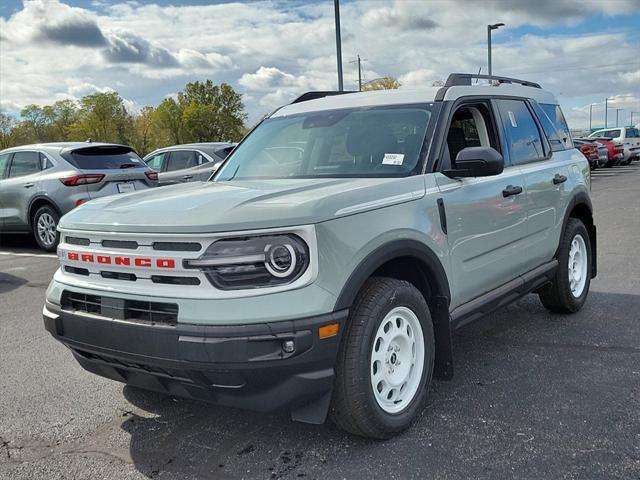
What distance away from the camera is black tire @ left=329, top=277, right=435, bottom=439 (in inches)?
117

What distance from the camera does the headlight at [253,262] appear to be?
274cm

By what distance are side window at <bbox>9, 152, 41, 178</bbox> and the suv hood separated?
7652mm

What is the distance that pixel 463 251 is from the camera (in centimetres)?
378

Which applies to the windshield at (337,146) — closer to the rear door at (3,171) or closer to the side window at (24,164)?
the side window at (24,164)

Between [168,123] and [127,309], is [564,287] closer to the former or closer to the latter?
[127,309]

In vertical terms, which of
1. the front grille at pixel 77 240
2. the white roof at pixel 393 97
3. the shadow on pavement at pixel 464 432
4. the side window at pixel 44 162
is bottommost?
the shadow on pavement at pixel 464 432

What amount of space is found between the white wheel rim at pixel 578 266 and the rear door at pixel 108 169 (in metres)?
6.88

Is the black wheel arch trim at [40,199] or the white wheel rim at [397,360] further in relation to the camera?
the black wheel arch trim at [40,199]

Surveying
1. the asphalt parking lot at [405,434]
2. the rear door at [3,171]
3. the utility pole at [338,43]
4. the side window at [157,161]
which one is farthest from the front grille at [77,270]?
the utility pole at [338,43]

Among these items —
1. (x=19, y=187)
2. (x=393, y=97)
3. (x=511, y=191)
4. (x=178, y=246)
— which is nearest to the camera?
(x=178, y=246)

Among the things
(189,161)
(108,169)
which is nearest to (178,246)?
(108,169)

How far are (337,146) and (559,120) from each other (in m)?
2.66

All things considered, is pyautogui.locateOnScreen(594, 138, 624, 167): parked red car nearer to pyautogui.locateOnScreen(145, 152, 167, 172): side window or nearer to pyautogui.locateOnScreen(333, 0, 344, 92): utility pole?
pyautogui.locateOnScreen(333, 0, 344, 92): utility pole

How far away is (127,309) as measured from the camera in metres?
2.94
